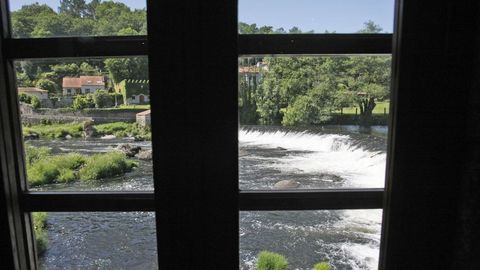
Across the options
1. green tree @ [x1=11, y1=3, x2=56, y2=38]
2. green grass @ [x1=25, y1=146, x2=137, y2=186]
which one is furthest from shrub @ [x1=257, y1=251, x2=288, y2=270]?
green tree @ [x1=11, y1=3, x2=56, y2=38]

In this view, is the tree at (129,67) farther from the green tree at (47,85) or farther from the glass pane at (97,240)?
the glass pane at (97,240)

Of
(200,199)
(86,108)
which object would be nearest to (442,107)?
(200,199)

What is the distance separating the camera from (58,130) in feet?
→ 5.39

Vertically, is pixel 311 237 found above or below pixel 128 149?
below

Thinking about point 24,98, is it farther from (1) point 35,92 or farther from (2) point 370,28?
(2) point 370,28

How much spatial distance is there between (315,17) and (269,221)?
1.04m

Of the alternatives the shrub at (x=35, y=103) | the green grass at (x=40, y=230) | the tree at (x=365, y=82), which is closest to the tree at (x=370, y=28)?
the tree at (x=365, y=82)

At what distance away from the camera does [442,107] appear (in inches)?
59.8

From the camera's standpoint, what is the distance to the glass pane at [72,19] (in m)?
1.53

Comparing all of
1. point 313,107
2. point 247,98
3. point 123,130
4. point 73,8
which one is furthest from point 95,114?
point 313,107

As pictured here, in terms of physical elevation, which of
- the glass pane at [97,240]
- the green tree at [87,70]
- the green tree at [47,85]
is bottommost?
the glass pane at [97,240]

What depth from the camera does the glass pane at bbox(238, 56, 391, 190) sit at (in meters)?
1.59

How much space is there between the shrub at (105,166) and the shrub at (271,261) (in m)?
0.81

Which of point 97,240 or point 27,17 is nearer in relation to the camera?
point 27,17
